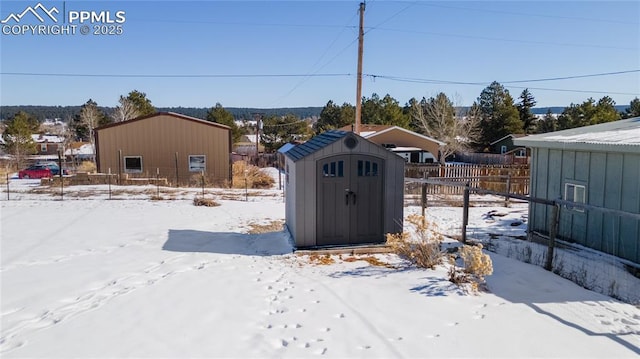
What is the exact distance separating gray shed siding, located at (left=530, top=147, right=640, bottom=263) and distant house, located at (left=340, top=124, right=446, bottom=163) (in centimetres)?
2566


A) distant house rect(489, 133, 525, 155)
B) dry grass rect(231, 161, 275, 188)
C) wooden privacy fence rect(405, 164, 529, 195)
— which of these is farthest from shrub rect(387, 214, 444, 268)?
distant house rect(489, 133, 525, 155)

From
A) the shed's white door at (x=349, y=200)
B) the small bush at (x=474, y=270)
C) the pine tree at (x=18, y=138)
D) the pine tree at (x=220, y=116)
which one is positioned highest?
the pine tree at (x=220, y=116)

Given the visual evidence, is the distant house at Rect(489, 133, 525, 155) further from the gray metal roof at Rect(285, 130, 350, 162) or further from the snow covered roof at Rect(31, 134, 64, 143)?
the snow covered roof at Rect(31, 134, 64, 143)

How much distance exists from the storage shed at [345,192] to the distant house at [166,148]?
16936 mm

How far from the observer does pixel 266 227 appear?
10.6 metres

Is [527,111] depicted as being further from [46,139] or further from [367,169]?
[46,139]

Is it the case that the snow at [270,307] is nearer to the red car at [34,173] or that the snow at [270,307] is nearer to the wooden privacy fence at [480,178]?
the wooden privacy fence at [480,178]

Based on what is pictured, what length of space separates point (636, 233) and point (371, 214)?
4.34 metres

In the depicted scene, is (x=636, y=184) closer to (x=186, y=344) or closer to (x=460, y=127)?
(x=186, y=344)

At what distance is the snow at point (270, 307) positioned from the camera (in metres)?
4.03

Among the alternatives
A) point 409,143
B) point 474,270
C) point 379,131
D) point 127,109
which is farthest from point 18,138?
point 474,270

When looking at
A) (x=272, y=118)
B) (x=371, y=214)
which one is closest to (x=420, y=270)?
(x=371, y=214)

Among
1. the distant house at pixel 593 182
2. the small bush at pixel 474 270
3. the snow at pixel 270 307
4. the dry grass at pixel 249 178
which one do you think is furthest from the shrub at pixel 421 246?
the dry grass at pixel 249 178

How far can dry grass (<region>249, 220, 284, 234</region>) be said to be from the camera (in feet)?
Answer: 33.4
